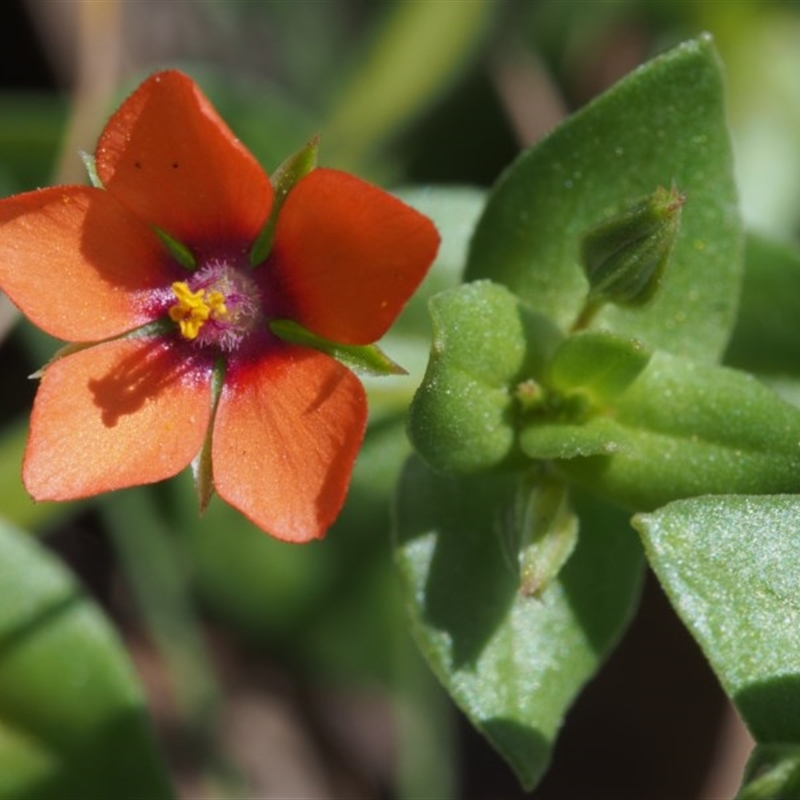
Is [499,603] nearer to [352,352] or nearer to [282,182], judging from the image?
[352,352]

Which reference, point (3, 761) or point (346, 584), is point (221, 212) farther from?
point (346, 584)

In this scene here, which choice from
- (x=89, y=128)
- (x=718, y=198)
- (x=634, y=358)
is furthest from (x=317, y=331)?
(x=89, y=128)

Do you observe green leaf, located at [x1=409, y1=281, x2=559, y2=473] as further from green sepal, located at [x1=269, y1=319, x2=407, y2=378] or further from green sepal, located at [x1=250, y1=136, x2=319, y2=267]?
green sepal, located at [x1=250, y1=136, x2=319, y2=267]

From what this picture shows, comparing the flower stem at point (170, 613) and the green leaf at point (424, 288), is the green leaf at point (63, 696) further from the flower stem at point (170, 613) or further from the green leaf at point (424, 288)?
the green leaf at point (424, 288)

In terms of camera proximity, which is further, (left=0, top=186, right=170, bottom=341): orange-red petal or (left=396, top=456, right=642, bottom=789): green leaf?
(left=396, top=456, right=642, bottom=789): green leaf

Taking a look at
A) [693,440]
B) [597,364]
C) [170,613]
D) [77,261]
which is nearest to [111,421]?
[77,261]

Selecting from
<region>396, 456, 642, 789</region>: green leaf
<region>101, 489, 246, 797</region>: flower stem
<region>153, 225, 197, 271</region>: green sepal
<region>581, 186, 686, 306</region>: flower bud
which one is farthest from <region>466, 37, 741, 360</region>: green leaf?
<region>101, 489, 246, 797</region>: flower stem
